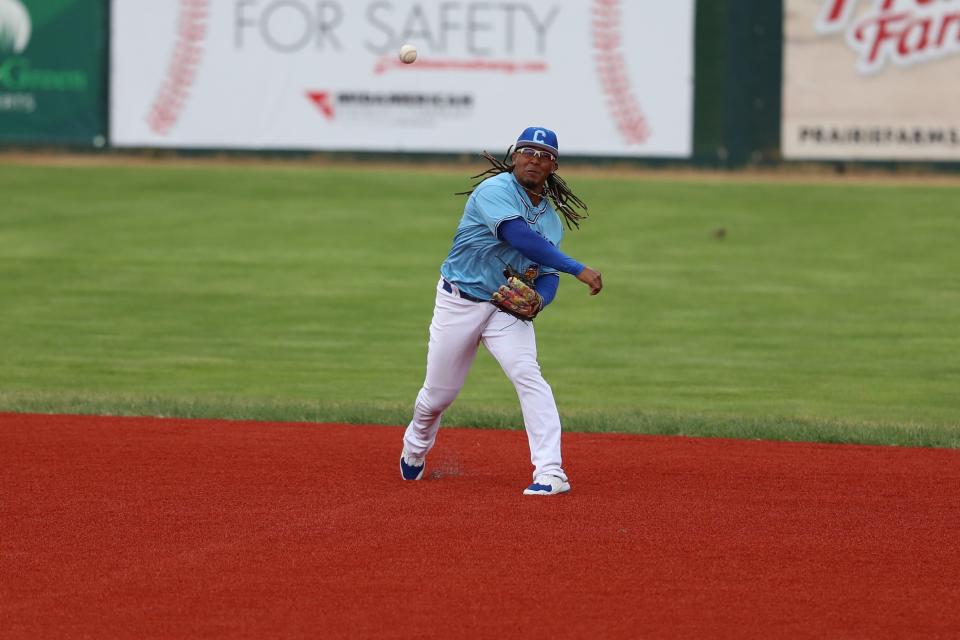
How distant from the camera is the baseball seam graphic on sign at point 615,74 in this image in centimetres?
2277

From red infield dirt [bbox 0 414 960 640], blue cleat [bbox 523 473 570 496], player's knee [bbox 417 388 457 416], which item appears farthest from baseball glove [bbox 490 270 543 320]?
red infield dirt [bbox 0 414 960 640]

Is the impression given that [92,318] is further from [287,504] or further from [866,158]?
[866,158]

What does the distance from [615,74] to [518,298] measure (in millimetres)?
15400

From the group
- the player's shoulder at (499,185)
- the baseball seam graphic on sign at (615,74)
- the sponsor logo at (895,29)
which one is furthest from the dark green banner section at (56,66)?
the player's shoulder at (499,185)

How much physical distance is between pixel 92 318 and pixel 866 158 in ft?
39.0

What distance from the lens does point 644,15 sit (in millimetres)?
22938

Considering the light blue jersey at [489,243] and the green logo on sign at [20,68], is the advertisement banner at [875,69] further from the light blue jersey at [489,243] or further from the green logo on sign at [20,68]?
the light blue jersey at [489,243]

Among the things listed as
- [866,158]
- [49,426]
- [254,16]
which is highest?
[254,16]

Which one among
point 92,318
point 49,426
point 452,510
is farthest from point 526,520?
point 92,318

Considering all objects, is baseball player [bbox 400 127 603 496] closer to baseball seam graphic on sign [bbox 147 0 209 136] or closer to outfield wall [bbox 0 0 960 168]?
outfield wall [bbox 0 0 960 168]

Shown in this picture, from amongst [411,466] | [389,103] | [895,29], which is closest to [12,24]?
[389,103]

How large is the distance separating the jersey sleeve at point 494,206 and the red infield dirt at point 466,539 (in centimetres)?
138

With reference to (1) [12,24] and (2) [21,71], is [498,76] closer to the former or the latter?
(2) [21,71]

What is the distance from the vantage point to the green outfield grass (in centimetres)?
1195
